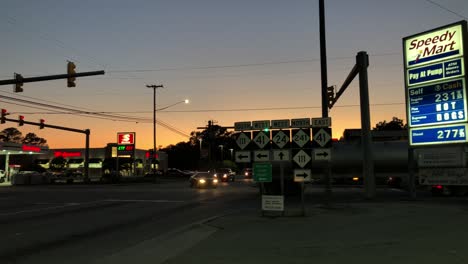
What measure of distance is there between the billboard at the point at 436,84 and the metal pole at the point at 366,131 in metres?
2.02

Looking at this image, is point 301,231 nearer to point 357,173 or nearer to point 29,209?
point 29,209

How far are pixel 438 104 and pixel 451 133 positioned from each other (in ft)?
4.80

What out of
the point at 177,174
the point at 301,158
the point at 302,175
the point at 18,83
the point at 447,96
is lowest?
the point at 177,174

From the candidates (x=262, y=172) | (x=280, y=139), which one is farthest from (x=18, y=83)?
(x=280, y=139)

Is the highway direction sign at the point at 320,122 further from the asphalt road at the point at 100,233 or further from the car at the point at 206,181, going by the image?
the car at the point at 206,181

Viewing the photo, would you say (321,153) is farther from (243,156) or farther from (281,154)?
(243,156)


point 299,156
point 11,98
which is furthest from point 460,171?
point 11,98

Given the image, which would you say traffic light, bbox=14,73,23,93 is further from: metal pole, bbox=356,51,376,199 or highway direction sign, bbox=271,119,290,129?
metal pole, bbox=356,51,376,199

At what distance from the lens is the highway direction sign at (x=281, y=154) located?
49.6ft

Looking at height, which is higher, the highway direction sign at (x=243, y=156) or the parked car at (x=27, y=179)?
the highway direction sign at (x=243, y=156)

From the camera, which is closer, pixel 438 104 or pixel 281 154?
pixel 281 154

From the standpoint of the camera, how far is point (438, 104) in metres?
20.6

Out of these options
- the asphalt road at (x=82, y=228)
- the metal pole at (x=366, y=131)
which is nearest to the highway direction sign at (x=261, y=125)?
the asphalt road at (x=82, y=228)

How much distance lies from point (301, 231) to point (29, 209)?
13483mm
